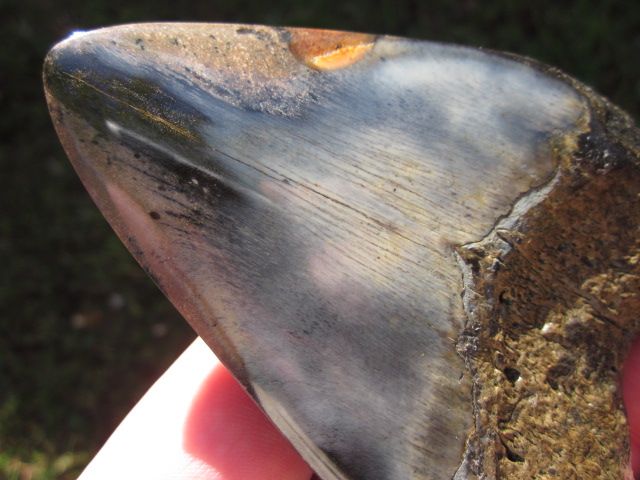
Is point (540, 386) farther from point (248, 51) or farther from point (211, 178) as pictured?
point (248, 51)

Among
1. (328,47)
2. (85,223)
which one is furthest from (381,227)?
(85,223)

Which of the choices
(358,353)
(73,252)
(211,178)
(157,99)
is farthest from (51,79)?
(73,252)

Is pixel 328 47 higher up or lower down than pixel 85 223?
higher up


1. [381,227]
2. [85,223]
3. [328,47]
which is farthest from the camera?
[85,223]

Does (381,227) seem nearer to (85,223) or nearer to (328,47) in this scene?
(328,47)

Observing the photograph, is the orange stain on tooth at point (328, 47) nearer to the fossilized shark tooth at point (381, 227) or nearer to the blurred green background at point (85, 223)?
the fossilized shark tooth at point (381, 227)

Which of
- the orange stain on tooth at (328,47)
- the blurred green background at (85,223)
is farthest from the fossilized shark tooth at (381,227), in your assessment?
the blurred green background at (85,223)
